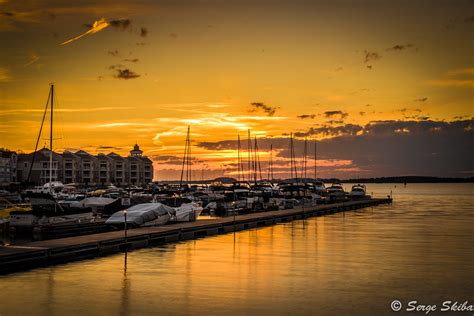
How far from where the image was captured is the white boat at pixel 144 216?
128ft

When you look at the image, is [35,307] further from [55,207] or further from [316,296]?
[55,207]

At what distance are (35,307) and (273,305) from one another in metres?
7.65

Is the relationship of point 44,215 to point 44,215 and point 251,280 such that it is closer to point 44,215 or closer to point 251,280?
point 44,215

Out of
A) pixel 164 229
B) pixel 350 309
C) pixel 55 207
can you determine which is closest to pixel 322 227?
pixel 164 229

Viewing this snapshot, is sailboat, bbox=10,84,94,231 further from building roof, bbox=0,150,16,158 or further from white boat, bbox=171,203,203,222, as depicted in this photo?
building roof, bbox=0,150,16,158

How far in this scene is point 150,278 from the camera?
2317 centimetres

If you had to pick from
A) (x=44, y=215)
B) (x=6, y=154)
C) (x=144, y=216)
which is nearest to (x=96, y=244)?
(x=144, y=216)

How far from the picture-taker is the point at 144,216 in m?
40.0

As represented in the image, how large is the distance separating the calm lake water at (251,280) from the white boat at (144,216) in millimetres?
4890

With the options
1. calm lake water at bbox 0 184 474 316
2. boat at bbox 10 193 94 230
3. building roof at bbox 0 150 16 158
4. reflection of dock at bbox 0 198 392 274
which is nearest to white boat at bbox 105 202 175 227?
reflection of dock at bbox 0 198 392 274

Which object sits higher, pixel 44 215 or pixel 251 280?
pixel 44 215

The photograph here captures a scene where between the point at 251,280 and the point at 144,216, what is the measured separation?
18.4 meters

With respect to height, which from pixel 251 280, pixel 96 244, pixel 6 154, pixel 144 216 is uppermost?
pixel 6 154

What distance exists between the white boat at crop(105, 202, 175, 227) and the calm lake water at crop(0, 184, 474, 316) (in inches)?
193
